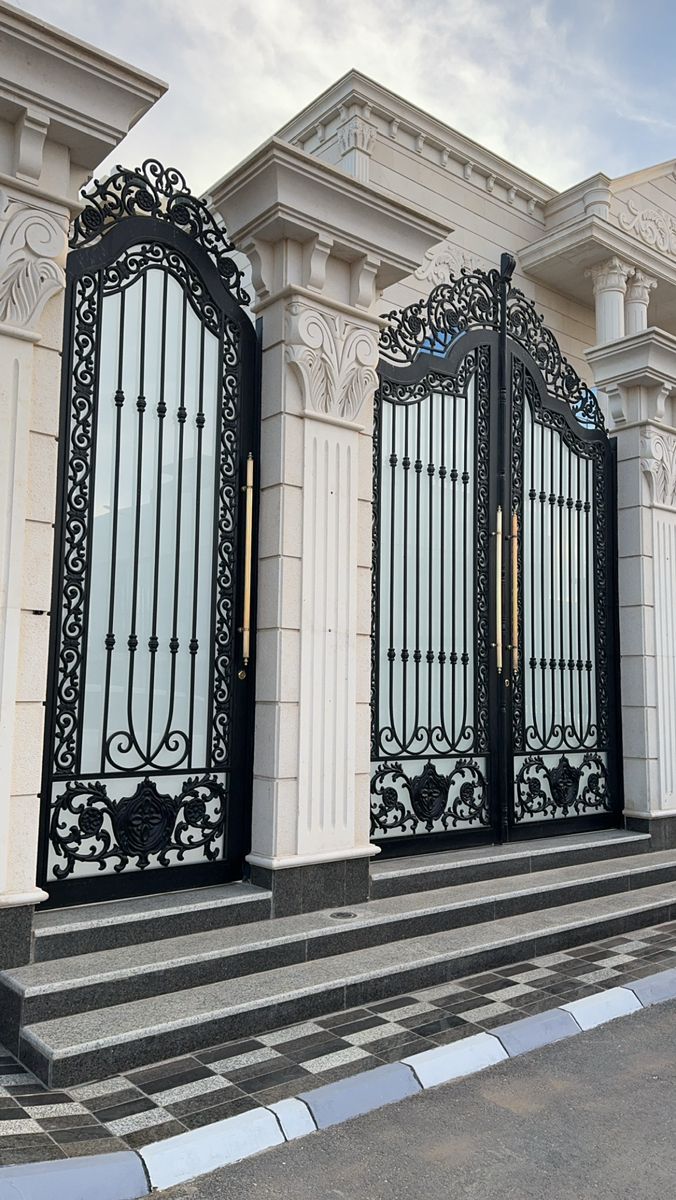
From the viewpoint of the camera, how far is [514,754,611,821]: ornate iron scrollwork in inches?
243

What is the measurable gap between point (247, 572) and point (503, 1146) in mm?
2796

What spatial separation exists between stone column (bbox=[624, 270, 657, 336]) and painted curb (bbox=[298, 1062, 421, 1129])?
11569 millimetres

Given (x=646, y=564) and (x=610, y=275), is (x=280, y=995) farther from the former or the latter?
(x=610, y=275)

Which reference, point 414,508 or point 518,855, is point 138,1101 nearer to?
point 518,855

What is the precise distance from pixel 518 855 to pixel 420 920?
1231mm

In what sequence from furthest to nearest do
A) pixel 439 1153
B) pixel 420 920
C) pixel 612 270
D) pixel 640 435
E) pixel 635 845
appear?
1. pixel 612 270
2. pixel 640 435
3. pixel 635 845
4. pixel 420 920
5. pixel 439 1153

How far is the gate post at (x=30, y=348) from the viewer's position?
3.67 meters

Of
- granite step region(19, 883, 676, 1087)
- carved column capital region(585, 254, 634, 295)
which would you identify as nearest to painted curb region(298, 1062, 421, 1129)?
granite step region(19, 883, 676, 1087)

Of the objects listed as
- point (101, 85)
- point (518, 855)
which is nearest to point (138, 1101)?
point (518, 855)

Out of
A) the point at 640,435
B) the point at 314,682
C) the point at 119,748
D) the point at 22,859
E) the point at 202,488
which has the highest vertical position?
the point at 640,435

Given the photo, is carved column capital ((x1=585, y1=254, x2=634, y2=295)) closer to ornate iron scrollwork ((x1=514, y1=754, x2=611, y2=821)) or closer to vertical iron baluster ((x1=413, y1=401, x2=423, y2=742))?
A: vertical iron baluster ((x1=413, y1=401, x2=423, y2=742))

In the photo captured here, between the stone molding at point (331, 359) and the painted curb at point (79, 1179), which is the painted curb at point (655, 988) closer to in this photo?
the painted curb at point (79, 1179)

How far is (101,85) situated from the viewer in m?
3.86

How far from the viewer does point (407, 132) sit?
1106 centimetres
